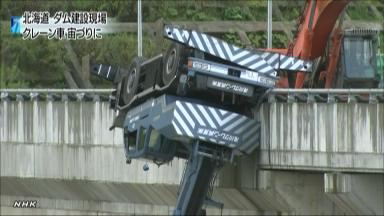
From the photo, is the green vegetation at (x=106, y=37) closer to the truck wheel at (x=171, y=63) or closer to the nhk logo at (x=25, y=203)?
Answer: the nhk logo at (x=25, y=203)

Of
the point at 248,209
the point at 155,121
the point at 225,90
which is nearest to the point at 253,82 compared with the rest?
the point at 225,90

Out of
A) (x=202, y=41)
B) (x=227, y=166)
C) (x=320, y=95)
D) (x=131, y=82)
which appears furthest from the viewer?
(x=131, y=82)

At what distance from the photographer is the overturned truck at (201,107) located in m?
19.5

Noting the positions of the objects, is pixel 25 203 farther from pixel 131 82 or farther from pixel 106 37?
pixel 131 82

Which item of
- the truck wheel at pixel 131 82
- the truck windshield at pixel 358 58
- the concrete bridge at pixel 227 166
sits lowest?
the concrete bridge at pixel 227 166

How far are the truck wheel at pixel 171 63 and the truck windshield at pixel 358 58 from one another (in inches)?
191

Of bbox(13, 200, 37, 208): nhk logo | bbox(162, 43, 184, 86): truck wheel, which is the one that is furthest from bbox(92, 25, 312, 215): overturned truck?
bbox(13, 200, 37, 208): nhk logo

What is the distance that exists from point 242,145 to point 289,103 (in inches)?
50.2

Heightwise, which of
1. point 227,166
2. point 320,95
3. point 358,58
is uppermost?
point 358,58

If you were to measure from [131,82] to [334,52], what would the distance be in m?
4.65

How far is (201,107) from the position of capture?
64.6ft

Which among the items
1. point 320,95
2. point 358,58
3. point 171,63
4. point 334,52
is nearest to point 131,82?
point 171,63

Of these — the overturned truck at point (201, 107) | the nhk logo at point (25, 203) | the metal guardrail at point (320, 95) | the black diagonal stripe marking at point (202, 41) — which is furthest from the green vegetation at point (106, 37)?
the black diagonal stripe marking at point (202, 41)

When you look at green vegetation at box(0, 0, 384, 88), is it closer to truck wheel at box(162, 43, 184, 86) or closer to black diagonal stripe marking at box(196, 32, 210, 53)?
truck wheel at box(162, 43, 184, 86)
